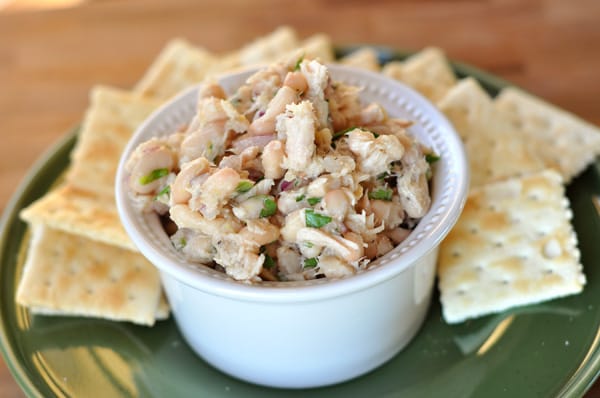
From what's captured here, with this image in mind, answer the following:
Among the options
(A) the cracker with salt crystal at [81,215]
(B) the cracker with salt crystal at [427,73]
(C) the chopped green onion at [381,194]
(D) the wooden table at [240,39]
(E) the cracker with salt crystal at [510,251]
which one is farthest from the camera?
(D) the wooden table at [240,39]

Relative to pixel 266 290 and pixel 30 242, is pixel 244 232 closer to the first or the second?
pixel 266 290

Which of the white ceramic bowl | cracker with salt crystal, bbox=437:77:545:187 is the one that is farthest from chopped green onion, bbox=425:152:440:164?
cracker with salt crystal, bbox=437:77:545:187

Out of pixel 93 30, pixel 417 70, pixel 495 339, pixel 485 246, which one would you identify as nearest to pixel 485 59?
pixel 417 70

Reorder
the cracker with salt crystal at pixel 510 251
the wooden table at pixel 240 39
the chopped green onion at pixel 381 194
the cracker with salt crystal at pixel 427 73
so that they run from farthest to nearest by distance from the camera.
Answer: the wooden table at pixel 240 39, the cracker with salt crystal at pixel 427 73, the cracker with salt crystal at pixel 510 251, the chopped green onion at pixel 381 194

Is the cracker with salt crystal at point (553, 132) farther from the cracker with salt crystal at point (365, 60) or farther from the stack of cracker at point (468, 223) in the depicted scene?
the cracker with salt crystal at point (365, 60)

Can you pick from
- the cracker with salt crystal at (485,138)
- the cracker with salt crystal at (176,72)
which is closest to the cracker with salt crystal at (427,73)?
the cracker with salt crystal at (485,138)

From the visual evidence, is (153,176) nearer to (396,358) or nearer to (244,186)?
(244,186)

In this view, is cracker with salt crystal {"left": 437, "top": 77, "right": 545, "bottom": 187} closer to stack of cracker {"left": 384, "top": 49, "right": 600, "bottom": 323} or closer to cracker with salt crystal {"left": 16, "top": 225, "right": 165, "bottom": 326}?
stack of cracker {"left": 384, "top": 49, "right": 600, "bottom": 323}
